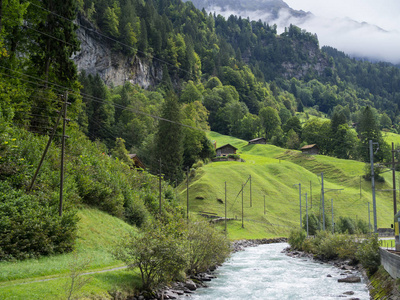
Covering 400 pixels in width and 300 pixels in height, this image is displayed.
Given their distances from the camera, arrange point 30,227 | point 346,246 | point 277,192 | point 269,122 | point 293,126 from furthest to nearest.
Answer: point 293,126 < point 269,122 < point 277,192 < point 346,246 < point 30,227

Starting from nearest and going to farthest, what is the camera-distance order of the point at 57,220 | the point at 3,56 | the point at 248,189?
1. the point at 57,220
2. the point at 3,56
3. the point at 248,189

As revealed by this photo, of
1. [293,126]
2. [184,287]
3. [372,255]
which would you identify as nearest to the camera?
[184,287]

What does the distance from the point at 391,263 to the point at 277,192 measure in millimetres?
74706

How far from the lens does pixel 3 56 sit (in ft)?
127

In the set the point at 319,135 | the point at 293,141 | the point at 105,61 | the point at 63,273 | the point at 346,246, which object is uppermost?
the point at 105,61

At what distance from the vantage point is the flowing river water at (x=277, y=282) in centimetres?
2909

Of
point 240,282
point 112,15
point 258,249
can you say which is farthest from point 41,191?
point 112,15

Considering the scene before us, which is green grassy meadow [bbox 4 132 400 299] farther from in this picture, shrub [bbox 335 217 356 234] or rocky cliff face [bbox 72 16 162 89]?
rocky cliff face [bbox 72 16 162 89]

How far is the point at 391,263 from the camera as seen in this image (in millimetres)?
24797

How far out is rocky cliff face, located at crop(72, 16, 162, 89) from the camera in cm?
15975

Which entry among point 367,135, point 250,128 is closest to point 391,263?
point 367,135

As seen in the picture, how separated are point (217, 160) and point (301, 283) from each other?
9121 centimetres

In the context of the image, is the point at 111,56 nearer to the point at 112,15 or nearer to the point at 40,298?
the point at 112,15

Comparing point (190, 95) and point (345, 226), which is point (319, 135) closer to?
point (190, 95)
